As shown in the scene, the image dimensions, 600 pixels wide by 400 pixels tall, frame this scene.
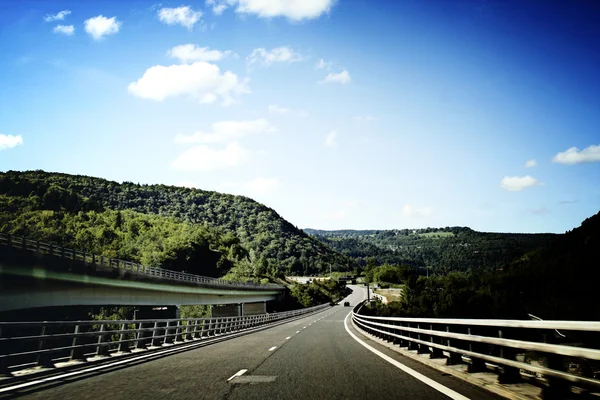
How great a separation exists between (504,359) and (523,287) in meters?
150

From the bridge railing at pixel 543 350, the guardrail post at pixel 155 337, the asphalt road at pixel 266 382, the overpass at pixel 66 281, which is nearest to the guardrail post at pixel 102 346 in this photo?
the asphalt road at pixel 266 382

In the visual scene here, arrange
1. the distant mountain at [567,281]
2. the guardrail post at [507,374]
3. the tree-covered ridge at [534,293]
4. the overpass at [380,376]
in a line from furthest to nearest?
the tree-covered ridge at [534,293] → the distant mountain at [567,281] → the guardrail post at [507,374] → the overpass at [380,376]

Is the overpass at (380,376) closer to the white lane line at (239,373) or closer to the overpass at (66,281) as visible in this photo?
the white lane line at (239,373)

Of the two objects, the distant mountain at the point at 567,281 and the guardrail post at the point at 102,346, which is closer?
the guardrail post at the point at 102,346

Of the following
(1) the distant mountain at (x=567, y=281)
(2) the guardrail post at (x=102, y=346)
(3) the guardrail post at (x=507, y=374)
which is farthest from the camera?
(1) the distant mountain at (x=567, y=281)

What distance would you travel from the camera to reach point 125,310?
9306cm

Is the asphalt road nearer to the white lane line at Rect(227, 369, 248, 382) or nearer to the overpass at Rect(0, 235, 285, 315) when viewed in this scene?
the white lane line at Rect(227, 369, 248, 382)

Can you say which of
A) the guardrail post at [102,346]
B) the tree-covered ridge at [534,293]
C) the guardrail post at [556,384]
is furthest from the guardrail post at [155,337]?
the tree-covered ridge at [534,293]

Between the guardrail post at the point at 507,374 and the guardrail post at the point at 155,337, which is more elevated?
the guardrail post at the point at 507,374

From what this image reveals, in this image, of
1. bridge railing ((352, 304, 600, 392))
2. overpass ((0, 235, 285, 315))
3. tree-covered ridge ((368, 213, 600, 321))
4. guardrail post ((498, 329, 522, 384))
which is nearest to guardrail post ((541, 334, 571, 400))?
bridge railing ((352, 304, 600, 392))

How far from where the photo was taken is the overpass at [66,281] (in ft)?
96.4

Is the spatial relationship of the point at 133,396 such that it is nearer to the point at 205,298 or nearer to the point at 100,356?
the point at 100,356

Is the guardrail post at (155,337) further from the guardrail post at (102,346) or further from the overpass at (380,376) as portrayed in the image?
the overpass at (380,376)

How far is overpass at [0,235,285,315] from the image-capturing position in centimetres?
2938
